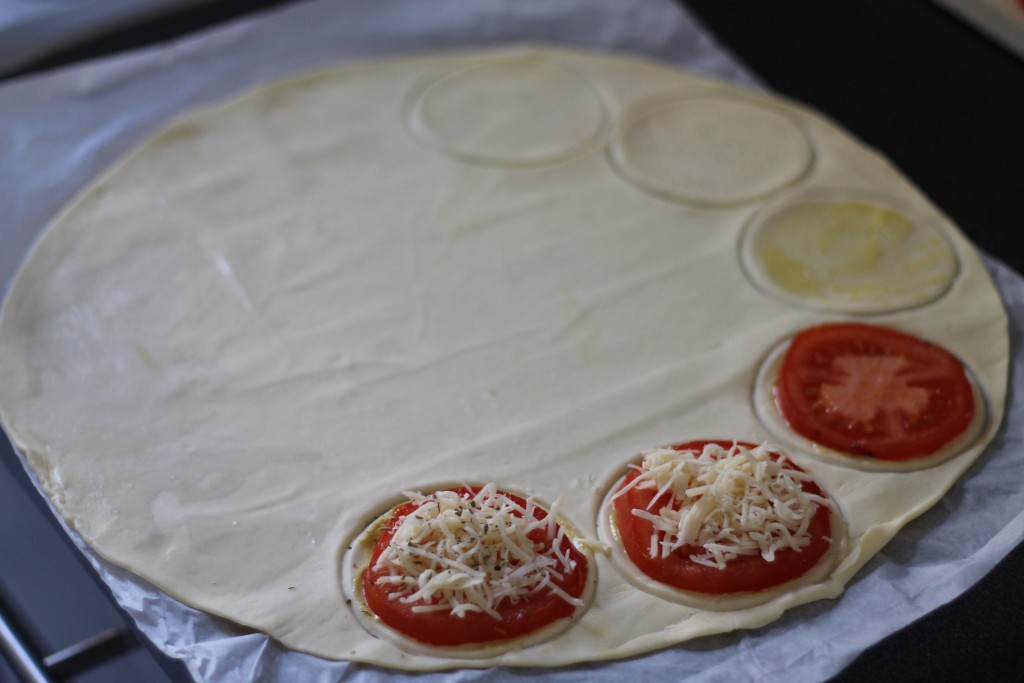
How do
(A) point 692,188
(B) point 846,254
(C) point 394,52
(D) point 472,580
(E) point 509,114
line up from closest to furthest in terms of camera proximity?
(D) point 472,580, (B) point 846,254, (A) point 692,188, (E) point 509,114, (C) point 394,52

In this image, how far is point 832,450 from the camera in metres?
1.50

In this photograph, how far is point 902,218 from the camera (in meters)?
1.91

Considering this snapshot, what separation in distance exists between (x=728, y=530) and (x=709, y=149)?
1.00 m

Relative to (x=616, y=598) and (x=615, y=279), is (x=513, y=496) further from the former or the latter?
(x=615, y=279)

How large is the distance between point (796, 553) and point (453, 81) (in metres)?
1.36


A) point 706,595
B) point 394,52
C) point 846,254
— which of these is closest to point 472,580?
point 706,595

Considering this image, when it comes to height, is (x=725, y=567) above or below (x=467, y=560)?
below

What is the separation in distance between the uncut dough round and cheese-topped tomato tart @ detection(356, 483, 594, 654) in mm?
31

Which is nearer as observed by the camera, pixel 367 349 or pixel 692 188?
pixel 367 349

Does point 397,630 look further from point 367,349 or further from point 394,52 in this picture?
point 394,52

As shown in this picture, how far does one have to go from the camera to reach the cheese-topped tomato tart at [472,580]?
1239 mm

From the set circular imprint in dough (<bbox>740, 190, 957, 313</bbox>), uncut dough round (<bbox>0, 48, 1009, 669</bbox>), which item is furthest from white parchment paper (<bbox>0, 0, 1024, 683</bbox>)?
circular imprint in dough (<bbox>740, 190, 957, 313</bbox>)

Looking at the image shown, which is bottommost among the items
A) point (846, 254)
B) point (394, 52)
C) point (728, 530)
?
point (846, 254)

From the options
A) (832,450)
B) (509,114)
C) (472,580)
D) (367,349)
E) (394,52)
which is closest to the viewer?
(472,580)
